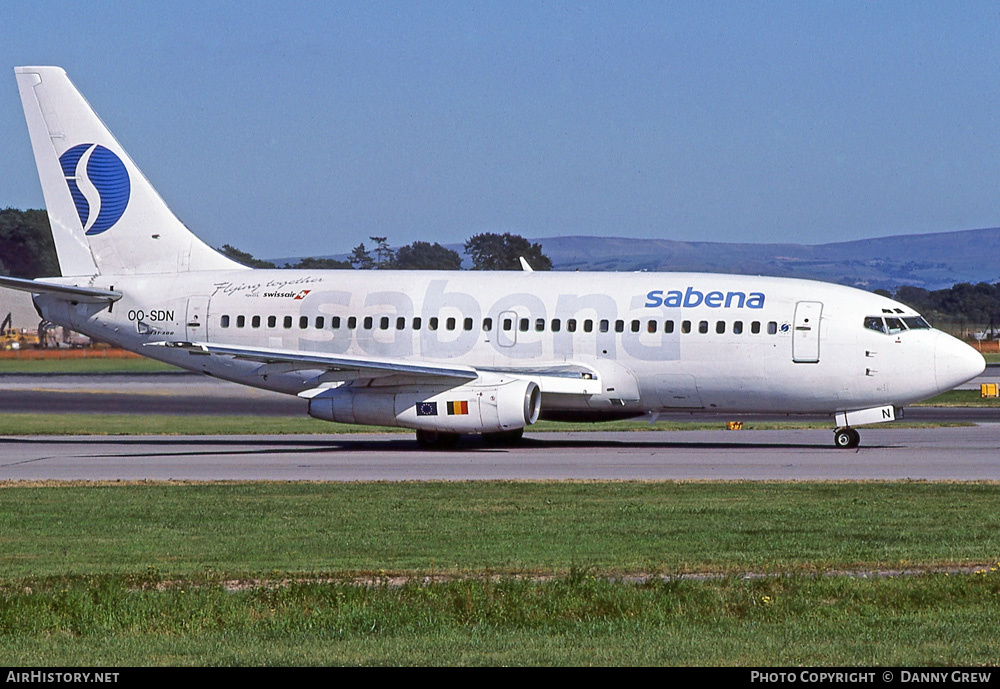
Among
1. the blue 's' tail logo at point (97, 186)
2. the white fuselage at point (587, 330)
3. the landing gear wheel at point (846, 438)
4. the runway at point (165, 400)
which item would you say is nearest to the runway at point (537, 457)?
the landing gear wheel at point (846, 438)

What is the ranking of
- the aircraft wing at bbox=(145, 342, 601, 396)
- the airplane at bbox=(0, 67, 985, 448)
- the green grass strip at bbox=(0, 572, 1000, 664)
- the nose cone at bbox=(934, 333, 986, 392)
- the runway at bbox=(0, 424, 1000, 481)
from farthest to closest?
the aircraft wing at bbox=(145, 342, 601, 396) < the airplane at bbox=(0, 67, 985, 448) < the nose cone at bbox=(934, 333, 986, 392) < the runway at bbox=(0, 424, 1000, 481) < the green grass strip at bbox=(0, 572, 1000, 664)

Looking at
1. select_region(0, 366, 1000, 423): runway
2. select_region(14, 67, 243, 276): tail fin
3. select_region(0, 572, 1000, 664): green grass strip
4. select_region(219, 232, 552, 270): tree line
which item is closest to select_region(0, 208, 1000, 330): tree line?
select_region(219, 232, 552, 270): tree line

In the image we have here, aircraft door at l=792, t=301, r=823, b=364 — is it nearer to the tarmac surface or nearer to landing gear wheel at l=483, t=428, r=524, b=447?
the tarmac surface

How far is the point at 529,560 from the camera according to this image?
53.7 feet

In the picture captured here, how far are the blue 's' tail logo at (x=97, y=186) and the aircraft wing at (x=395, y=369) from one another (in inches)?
203

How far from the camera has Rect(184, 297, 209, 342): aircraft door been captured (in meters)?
36.6

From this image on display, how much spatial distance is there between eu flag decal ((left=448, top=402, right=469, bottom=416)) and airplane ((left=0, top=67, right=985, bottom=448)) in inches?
2.0

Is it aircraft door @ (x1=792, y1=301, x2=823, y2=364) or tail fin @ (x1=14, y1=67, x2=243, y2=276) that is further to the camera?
tail fin @ (x1=14, y1=67, x2=243, y2=276)

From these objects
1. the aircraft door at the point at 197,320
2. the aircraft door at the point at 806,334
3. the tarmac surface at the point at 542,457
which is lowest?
the tarmac surface at the point at 542,457

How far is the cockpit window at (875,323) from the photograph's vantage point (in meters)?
32.1

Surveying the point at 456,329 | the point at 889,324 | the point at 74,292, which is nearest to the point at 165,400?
the point at 74,292

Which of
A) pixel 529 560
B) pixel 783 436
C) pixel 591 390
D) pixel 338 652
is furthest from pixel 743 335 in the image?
pixel 338 652

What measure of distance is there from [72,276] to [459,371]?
39.4ft

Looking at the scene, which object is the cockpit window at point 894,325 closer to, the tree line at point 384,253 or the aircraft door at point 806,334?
the aircraft door at point 806,334
